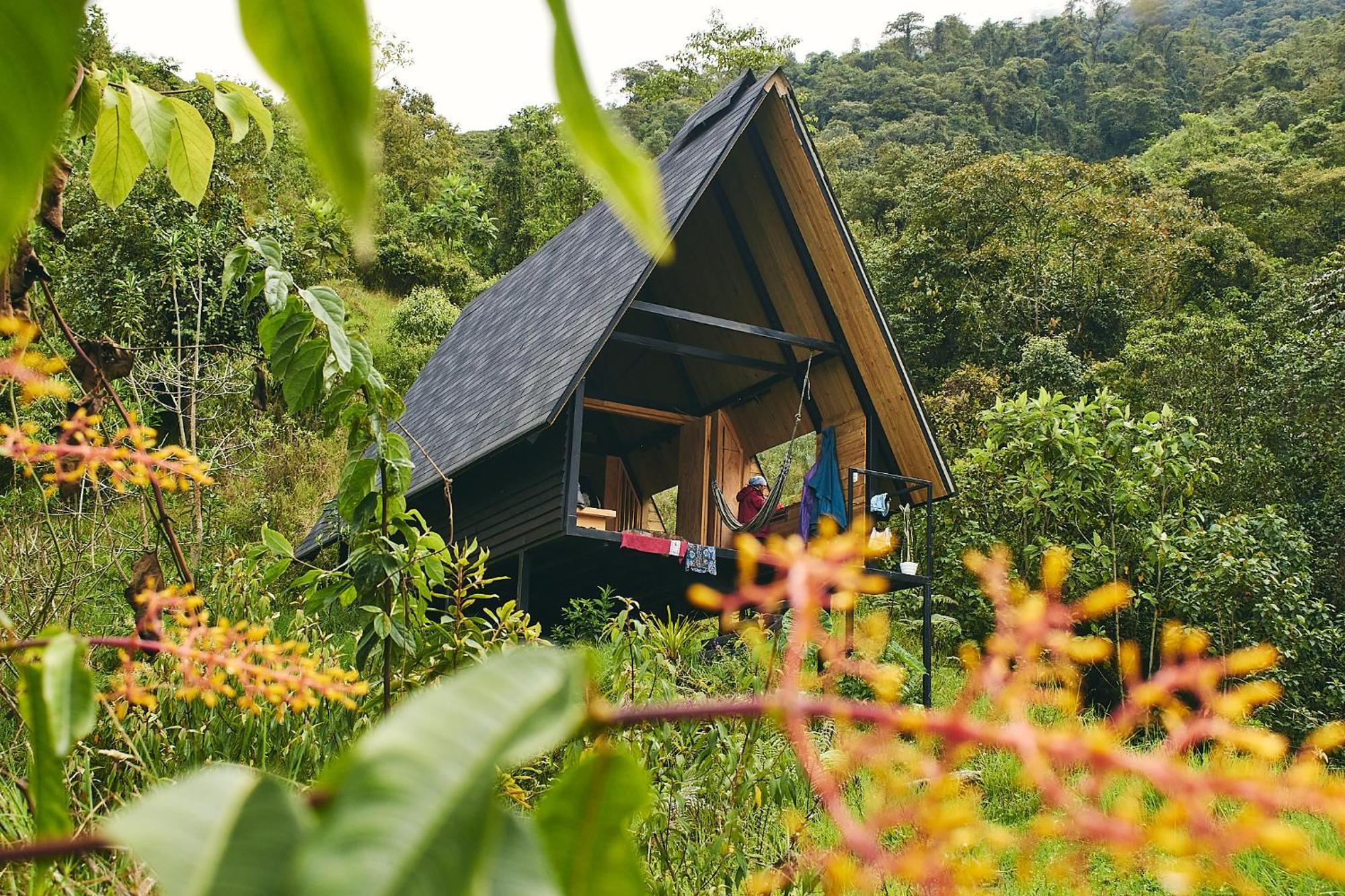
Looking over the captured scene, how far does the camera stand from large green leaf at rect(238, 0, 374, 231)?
29 centimetres

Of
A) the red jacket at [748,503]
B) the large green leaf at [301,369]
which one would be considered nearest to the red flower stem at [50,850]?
the large green leaf at [301,369]

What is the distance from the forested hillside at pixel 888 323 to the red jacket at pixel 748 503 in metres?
1.53

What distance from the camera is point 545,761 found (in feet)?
12.4

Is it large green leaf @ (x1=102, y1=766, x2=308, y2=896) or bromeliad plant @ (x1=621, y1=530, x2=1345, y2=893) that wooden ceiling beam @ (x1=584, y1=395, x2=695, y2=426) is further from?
large green leaf @ (x1=102, y1=766, x2=308, y2=896)

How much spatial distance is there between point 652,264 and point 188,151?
786 cm

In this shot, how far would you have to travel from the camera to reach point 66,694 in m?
0.54

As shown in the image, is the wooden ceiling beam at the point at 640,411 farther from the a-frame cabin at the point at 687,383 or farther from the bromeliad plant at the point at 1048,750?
the bromeliad plant at the point at 1048,750

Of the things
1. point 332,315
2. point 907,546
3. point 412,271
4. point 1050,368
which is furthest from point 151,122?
point 412,271

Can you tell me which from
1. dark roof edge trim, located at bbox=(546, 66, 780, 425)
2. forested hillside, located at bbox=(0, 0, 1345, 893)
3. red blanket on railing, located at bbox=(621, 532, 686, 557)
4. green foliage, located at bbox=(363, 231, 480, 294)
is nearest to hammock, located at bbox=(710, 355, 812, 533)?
red blanket on railing, located at bbox=(621, 532, 686, 557)

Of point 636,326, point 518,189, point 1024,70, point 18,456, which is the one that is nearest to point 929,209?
point 518,189

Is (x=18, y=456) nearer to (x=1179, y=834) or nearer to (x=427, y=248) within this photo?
(x=1179, y=834)

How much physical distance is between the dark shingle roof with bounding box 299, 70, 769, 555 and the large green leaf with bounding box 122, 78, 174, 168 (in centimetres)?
545

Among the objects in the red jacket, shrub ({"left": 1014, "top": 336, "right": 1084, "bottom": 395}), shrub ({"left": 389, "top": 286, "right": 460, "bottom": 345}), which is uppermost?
shrub ({"left": 389, "top": 286, "right": 460, "bottom": 345})

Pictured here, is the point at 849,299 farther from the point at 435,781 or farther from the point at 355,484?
the point at 435,781
